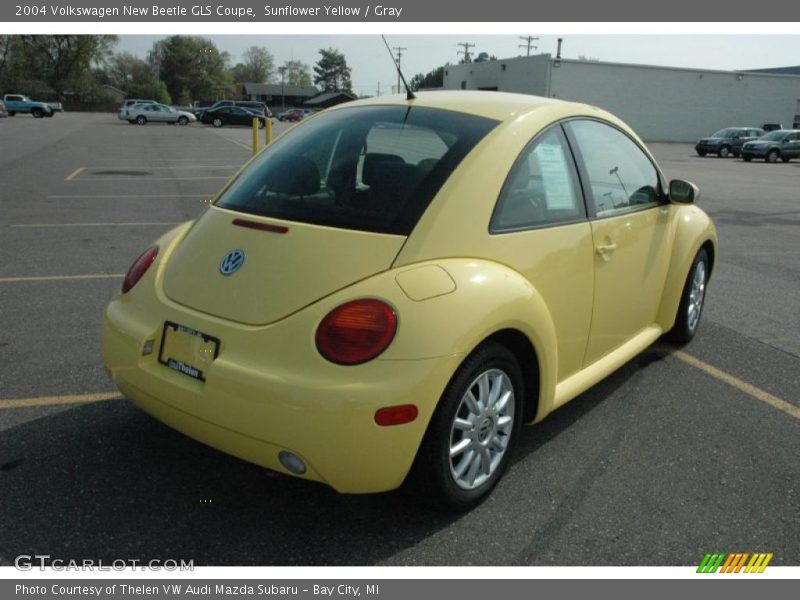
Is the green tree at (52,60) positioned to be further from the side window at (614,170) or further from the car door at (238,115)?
the side window at (614,170)

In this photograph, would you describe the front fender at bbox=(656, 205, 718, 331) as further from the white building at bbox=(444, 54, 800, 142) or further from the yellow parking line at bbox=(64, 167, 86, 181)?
the white building at bbox=(444, 54, 800, 142)

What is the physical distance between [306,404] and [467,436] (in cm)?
76

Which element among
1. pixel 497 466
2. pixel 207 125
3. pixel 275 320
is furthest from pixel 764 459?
pixel 207 125

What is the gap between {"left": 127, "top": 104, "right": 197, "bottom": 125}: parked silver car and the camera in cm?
4781

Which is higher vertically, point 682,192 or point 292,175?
point 292,175

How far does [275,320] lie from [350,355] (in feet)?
1.16

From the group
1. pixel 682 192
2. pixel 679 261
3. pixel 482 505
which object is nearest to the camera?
pixel 482 505

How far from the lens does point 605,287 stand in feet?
11.9

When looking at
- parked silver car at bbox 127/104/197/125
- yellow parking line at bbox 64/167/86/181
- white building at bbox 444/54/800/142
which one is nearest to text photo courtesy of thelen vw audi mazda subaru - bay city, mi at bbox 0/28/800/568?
yellow parking line at bbox 64/167/86/181

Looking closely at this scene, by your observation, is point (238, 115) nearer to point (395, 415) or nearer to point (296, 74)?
point (395, 415)

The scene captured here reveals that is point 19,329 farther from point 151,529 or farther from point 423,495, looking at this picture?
point 423,495

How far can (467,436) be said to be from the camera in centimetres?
284

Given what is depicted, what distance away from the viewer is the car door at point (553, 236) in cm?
306

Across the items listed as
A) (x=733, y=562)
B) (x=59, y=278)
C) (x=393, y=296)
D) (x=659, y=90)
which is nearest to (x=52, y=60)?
(x=659, y=90)
